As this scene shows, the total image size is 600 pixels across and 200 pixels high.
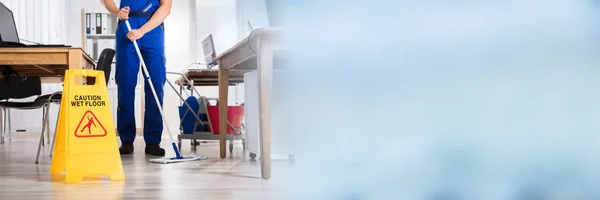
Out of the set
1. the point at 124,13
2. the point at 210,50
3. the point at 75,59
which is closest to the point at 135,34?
the point at 124,13

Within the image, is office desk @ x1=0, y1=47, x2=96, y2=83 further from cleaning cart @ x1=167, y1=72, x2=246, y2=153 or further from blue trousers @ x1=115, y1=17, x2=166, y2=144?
cleaning cart @ x1=167, y1=72, x2=246, y2=153

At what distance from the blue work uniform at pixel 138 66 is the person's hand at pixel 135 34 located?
0.41ft

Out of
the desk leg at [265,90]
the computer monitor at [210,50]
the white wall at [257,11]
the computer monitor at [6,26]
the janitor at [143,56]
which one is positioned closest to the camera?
the white wall at [257,11]

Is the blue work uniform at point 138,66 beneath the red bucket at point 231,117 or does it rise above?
above

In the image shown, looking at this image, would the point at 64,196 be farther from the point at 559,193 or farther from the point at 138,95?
the point at 138,95

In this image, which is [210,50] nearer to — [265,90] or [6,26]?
[6,26]

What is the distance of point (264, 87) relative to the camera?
189 cm

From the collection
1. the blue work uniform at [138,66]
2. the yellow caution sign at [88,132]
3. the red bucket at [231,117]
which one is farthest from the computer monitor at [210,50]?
the yellow caution sign at [88,132]

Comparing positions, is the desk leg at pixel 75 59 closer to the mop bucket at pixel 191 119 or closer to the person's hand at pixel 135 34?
the person's hand at pixel 135 34

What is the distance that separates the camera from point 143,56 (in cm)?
291

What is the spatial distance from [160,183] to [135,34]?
3.56 ft

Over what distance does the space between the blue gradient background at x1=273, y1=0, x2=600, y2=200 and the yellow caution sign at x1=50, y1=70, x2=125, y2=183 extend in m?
1.66

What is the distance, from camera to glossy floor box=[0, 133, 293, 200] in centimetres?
158

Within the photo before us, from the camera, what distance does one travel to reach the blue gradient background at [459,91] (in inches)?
15.5
